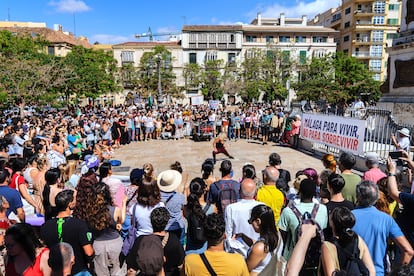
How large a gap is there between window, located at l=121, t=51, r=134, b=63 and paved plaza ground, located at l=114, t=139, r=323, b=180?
46003mm

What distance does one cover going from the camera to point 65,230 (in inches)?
138

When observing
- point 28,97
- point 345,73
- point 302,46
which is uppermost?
point 302,46

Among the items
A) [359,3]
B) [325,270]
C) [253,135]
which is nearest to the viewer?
[325,270]

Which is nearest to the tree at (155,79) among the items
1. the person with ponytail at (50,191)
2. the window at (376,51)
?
the window at (376,51)

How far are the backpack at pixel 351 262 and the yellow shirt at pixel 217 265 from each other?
Result: 77 cm

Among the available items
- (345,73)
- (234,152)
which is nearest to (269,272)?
(234,152)

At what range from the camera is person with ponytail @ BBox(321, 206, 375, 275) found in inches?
105

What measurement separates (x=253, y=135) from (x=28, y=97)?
43.9 ft

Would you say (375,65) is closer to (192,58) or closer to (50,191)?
(192,58)

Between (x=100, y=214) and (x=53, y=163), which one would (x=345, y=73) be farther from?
(x=100, y=214)

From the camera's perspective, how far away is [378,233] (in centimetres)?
338

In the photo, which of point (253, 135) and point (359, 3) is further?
point (359, 3)

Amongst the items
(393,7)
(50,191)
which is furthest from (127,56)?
(50,191)

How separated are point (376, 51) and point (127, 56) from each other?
4216 centimetres
